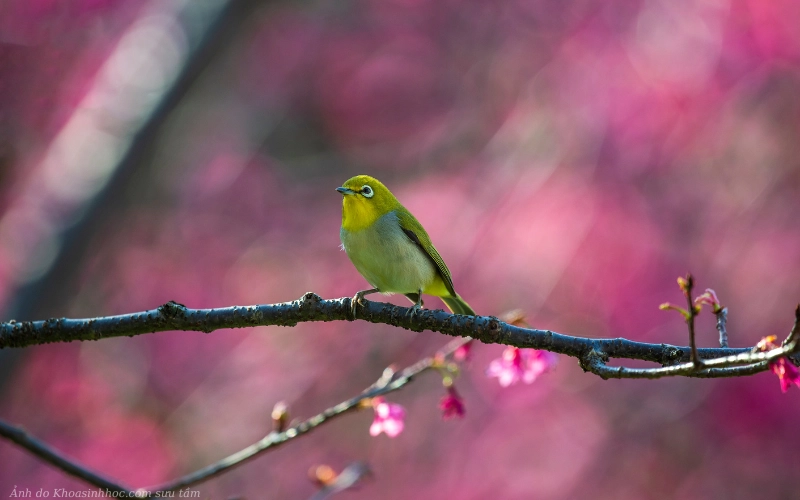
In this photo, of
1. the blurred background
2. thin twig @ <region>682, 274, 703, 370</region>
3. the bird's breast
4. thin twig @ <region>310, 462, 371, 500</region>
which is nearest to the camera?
thin twig @ <region>682, 274, 703, 370</region>

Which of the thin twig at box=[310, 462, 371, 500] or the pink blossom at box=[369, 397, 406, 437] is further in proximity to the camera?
the thin twig at box=[310, 462, 371, 500]

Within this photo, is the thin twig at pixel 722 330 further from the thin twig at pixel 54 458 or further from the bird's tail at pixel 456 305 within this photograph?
the thin twig at pixel 54 458

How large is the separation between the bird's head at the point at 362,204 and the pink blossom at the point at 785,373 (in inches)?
93.5

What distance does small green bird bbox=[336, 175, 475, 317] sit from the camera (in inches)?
147

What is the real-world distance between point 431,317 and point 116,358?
19.6 ft

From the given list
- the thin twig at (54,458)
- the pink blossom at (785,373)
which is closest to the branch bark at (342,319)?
the pink blossom at (785,373)

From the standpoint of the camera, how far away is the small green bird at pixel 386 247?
375 cm

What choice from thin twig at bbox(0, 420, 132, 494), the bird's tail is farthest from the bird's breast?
thin twig at bbox(0, 420, 132, 494)

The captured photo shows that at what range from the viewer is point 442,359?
3.14m

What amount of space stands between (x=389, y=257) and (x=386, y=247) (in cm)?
6

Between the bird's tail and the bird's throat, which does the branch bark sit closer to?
the bird's throat

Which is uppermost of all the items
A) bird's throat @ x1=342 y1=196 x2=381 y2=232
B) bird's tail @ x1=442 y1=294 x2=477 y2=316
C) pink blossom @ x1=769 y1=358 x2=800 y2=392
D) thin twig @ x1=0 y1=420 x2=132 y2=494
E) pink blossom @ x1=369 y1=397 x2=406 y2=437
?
bird's throat @ x1=342 y1=196 x2=381 y2=232

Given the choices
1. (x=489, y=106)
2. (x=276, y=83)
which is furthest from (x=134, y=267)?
(x=489, y=106)

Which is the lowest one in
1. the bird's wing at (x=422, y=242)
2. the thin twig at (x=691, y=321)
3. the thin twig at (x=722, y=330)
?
the thin twig at (x=691, y=321)
